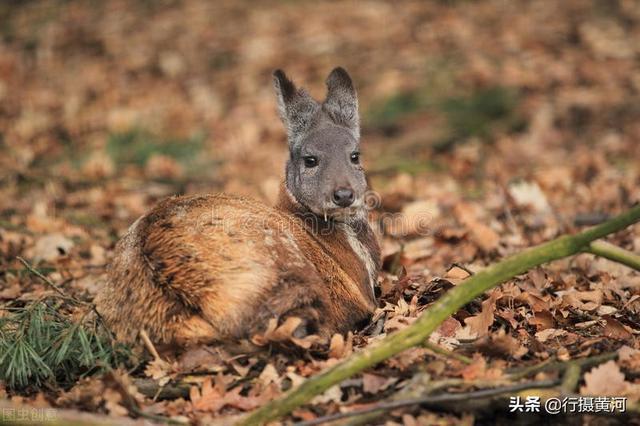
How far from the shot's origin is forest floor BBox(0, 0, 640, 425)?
16.0 feet

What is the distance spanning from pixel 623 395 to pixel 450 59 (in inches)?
507

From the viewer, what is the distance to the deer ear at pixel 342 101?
7.20 meters

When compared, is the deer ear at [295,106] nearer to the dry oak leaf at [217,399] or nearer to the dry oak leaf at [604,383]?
the dry oak leaf at [217,399]

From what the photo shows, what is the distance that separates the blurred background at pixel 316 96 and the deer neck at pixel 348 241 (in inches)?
54.3

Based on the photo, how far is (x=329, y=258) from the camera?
601 cm

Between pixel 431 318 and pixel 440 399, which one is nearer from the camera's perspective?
pixel 440 399

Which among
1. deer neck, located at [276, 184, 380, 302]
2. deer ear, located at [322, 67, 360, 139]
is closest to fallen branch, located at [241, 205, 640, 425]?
deer neck, located at [276, 184, 380, 302]

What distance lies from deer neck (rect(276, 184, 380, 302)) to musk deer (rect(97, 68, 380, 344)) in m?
0.01

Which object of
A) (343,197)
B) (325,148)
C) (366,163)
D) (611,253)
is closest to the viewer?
(611,253)

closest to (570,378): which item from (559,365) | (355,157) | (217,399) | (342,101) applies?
(559,365)

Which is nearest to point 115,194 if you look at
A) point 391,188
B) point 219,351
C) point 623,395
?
point 391,188

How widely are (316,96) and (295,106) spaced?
26.9ft

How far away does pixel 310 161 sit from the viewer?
679 centimetres

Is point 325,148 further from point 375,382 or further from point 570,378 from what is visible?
point 570,378
